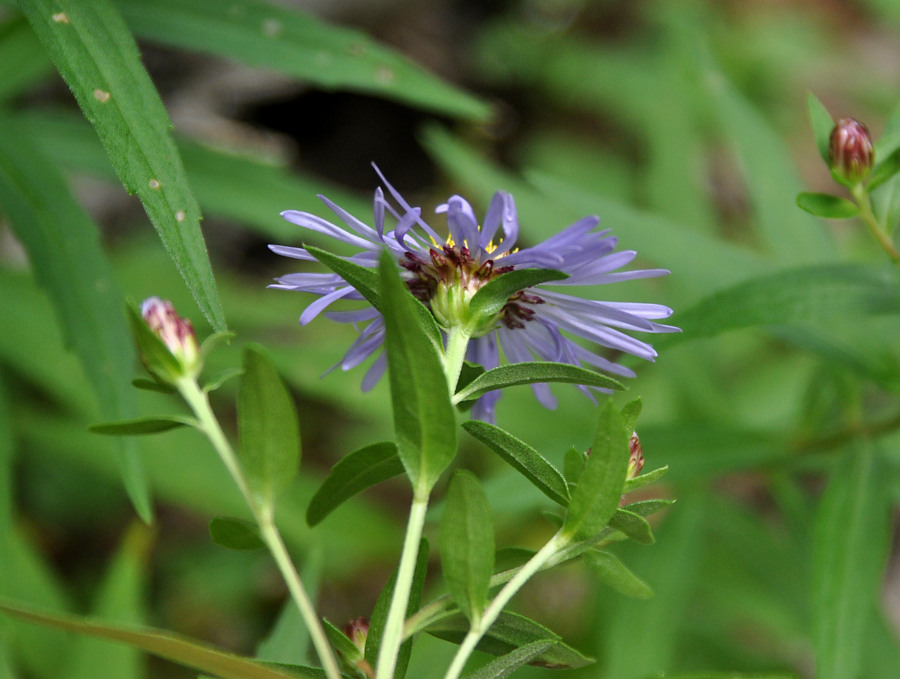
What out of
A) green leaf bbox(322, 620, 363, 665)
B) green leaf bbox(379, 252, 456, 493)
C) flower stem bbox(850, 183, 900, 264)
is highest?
flower stem bbox(850, 183, 900, 264)

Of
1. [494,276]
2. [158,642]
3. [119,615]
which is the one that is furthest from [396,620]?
[119,615]

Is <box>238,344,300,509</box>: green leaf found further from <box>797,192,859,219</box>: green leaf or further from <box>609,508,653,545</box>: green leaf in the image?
<box>797,192,859,219</box>: green leaf

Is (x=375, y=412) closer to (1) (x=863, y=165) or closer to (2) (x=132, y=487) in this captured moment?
(2) (x=132, y=487)

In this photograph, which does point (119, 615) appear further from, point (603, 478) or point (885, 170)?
point (885, 170)

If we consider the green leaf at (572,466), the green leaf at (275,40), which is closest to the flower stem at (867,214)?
the green leaf at (572,466)

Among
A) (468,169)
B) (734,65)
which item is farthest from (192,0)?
(734,65)

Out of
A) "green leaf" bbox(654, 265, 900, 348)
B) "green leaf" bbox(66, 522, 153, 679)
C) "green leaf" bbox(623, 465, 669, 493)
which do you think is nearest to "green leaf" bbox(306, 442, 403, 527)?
"green leaf" bbox(623, 465, 669, 493)
